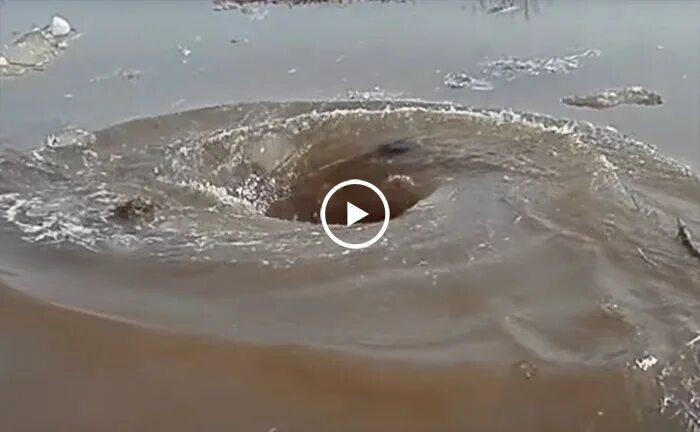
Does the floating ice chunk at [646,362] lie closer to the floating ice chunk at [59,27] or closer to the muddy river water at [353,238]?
the muddy river water at [353,238]

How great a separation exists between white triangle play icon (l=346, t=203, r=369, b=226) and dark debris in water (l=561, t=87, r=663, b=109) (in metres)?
2.30

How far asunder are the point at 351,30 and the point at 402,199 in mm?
3805

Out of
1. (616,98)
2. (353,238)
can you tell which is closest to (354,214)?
(353,238)

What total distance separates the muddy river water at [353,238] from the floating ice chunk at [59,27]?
30 centimetres

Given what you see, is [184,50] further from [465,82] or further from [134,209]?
[134,209]

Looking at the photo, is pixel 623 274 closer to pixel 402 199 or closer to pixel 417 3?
pixel 402 199

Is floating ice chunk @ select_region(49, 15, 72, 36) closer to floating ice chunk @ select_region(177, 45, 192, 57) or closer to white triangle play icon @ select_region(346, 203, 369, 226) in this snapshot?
floating ice chunk @ select_region(177, 45, 192, 57)

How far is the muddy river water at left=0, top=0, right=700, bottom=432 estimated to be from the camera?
4.13 metres

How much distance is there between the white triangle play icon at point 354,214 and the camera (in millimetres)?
6059

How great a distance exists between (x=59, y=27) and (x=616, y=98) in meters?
5.28

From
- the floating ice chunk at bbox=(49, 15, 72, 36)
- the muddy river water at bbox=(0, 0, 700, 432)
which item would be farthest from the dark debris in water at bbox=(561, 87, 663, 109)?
the floating ice chunk at bbox=(49, 15, 72, 36)

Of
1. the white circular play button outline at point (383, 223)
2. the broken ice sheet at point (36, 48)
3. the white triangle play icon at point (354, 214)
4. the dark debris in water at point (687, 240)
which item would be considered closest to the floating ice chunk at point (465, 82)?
the white circular play button outline at point (383, 223)

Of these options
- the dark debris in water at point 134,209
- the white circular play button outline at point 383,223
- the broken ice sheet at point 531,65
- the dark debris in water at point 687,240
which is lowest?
the dark debris in water at point 687,240

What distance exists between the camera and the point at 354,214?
6.12 m
